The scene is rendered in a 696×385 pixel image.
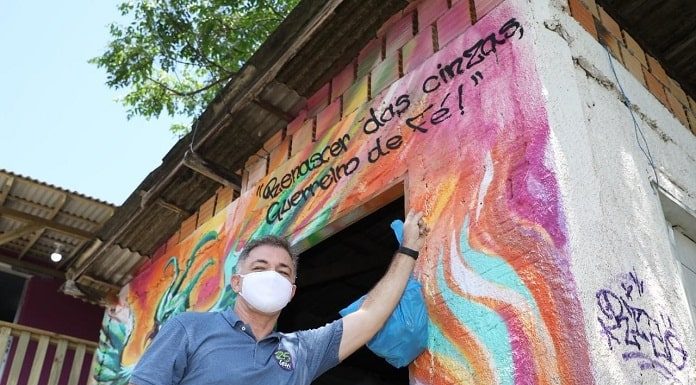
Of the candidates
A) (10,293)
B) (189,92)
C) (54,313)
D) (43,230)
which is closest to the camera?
(43,230)

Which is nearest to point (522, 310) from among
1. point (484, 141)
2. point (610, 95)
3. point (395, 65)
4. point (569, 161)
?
point (569, 161)

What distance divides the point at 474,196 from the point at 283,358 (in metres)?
1.08

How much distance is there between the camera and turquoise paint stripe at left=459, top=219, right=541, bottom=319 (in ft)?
7.35

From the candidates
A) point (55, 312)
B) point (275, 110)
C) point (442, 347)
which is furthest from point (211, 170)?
point (55, 312)

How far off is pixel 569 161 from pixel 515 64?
0.57 meters

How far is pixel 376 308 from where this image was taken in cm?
258

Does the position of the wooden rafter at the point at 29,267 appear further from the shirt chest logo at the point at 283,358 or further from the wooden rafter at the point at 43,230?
the shirt chest logo at the point at 283,358

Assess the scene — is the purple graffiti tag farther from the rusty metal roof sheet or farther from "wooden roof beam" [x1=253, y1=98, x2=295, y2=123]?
"wooden roof beam" [x1=253, y1=98, x2=295, y2=123]

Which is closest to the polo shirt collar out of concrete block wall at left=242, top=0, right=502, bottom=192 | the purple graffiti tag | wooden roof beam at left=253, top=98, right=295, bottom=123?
the purple graffiti tag

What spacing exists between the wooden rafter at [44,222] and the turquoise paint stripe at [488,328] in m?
5.09

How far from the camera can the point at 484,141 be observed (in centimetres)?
269

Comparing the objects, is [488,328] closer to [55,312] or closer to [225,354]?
[225,354]

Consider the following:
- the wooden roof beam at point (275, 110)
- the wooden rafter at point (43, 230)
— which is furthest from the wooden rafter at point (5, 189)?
the wooden roof beam at point (275, 110)

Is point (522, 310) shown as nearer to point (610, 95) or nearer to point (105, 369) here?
point (610, 95)
